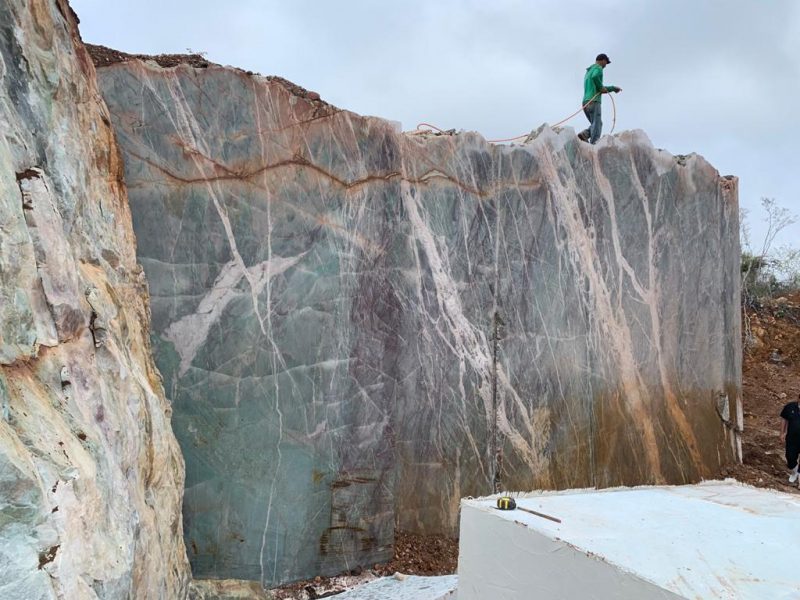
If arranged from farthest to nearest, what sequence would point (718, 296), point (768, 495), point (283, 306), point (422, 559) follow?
1. point (718, 296)
2. point (422, 559)
3. point (283, 306)
4. point (768, 495)

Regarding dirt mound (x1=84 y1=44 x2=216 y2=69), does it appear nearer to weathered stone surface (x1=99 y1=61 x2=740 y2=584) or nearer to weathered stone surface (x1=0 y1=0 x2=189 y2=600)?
weathered stone surface (x1=99 y1=61 x2=740 y2=584)

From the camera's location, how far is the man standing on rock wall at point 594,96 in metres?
4.92

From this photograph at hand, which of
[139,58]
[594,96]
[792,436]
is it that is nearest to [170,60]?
[139,58]

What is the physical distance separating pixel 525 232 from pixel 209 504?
8.73ft

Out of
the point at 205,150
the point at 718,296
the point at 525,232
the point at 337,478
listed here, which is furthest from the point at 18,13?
the point at 718,296

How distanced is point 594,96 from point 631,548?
406 centimetres

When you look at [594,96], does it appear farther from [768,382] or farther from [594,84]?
[768,382]

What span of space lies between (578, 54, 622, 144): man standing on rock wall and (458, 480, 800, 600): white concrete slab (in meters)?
3.30

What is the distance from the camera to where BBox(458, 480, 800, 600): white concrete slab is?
4.88 ft

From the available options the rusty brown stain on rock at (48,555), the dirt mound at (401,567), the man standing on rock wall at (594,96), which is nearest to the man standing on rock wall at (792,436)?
the man standing on rock wall at (594,96)

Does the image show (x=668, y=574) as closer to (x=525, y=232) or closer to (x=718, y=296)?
(x=525, y=232)

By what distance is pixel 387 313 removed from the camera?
12.6 feet

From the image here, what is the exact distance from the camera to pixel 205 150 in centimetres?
330

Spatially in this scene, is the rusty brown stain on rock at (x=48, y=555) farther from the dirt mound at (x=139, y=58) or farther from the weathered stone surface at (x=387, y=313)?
the dirt mound at (x=139, y=58)
